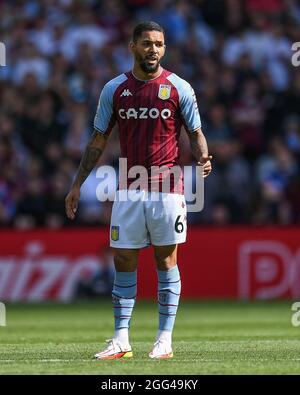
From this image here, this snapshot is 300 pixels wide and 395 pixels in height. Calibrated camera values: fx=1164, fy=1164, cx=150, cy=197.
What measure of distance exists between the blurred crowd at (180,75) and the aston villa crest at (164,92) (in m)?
9.80

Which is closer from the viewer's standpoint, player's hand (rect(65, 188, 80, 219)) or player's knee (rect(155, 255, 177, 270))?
player's knee (rect(155, 255, 177, 270))

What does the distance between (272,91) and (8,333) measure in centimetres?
942

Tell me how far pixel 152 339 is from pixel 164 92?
3.28 metres

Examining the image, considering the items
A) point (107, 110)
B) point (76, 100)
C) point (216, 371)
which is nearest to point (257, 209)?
point (76, 100)

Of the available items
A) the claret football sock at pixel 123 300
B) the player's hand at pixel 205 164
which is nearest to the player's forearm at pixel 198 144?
the player's hand at pixel 205 164

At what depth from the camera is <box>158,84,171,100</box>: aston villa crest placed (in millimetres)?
9438

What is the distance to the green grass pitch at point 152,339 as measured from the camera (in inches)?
335

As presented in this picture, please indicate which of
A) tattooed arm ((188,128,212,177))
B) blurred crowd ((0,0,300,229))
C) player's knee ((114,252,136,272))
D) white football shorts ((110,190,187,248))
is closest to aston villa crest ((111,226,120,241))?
white football shorts ((110,190,187,248))

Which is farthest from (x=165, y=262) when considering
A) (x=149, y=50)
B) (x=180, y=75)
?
(x=180, y=75)

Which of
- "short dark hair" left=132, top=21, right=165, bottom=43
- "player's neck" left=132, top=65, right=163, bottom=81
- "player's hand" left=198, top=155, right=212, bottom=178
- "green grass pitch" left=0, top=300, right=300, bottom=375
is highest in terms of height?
"short dark hair" left=132, top=21, right=165, bottom=43

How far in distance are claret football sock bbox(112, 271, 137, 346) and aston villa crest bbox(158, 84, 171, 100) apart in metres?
1.45

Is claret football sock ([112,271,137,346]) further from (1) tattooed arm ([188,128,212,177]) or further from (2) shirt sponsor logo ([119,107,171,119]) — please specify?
(2) shirt sponsor logo ([119,107,171,119])

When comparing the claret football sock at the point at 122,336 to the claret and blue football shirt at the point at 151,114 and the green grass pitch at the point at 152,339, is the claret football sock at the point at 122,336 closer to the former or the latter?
the green grass pitch at the point at 152,339

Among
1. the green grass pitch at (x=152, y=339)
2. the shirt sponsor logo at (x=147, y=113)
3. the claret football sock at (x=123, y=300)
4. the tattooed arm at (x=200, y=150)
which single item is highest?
the shirt sponsor logo at (x=147, y=113)
